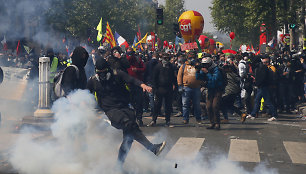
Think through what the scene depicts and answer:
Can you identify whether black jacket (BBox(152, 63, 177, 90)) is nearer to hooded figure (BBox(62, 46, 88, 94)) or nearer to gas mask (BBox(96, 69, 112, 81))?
hooded figure (BBox(62, 46, 88, 94))

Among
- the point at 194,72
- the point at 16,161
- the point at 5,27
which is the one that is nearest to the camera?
the point at 16,161

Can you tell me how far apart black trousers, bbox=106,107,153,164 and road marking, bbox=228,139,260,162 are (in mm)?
2066

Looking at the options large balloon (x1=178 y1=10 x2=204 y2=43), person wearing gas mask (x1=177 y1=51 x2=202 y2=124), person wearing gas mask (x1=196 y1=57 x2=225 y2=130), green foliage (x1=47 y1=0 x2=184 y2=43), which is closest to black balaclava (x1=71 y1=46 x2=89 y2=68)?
green foliage (x1=47 y1=0 x2=184 y2=43)

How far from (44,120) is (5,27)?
331 centimetres

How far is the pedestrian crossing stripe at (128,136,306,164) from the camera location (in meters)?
7.86

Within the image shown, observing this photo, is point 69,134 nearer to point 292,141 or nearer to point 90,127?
point 90,127

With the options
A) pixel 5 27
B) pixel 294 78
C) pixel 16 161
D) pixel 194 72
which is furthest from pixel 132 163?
pixel 294 78

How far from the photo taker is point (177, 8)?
129 metres

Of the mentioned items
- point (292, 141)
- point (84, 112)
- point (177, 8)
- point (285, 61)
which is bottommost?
point (292, 141)

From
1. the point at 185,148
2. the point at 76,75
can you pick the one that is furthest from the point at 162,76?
the point at 76,75

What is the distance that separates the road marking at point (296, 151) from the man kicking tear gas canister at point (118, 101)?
271cm

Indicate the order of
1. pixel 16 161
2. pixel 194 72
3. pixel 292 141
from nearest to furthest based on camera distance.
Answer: pixel 16 161, pixel 292 141, pixel 194 72

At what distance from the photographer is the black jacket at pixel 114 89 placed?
665cm

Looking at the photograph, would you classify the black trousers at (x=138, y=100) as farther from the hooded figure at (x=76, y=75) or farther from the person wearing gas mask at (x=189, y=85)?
the hooded figure at (x=76, y=75)
